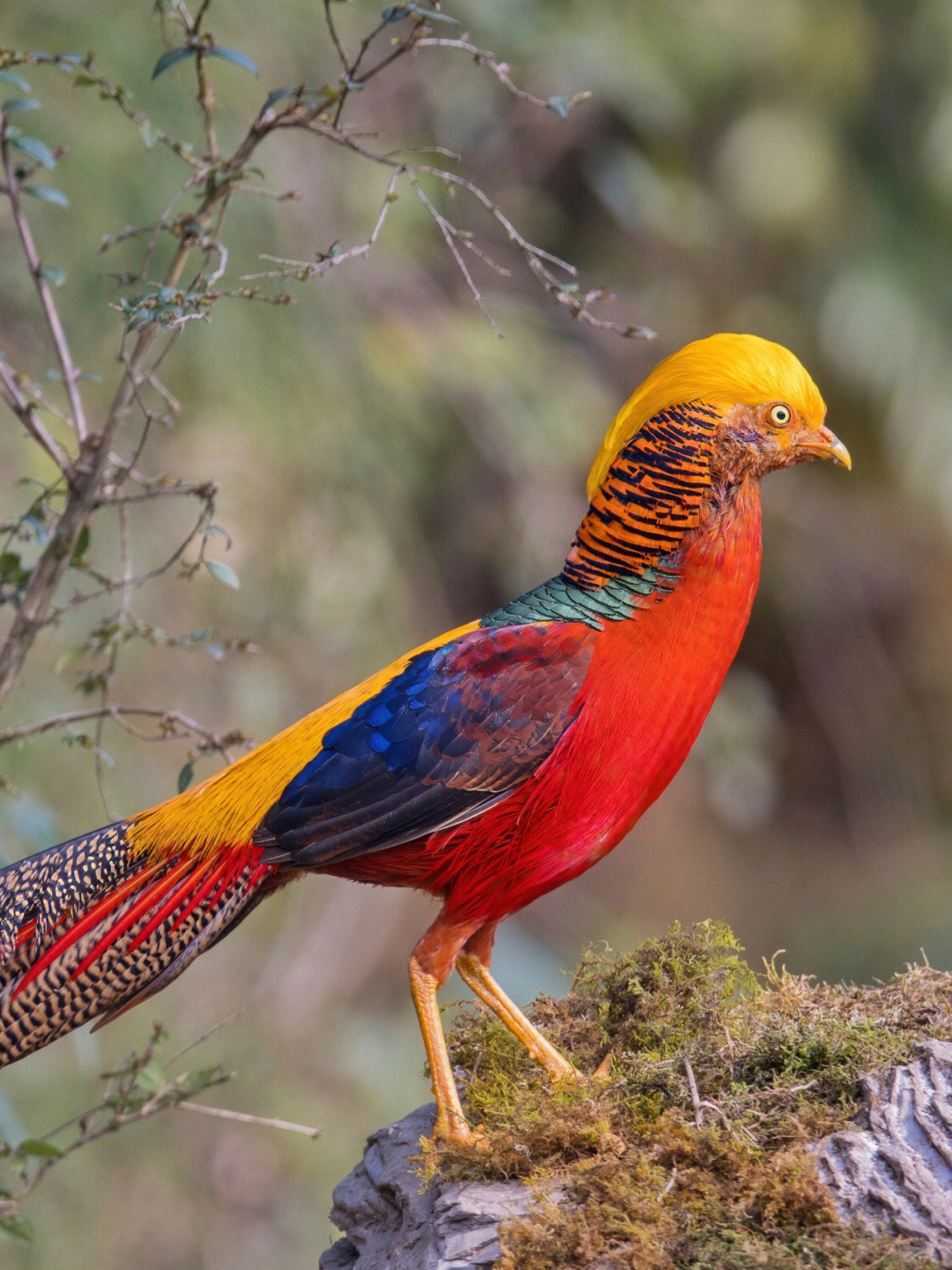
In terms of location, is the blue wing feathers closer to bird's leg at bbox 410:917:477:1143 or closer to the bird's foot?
bird's leg at bbox 410:917:477:1143

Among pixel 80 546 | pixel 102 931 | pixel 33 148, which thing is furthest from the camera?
pixel 80 546

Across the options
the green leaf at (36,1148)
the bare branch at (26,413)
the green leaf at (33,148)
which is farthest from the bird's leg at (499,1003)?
the green leaf at (33,148)

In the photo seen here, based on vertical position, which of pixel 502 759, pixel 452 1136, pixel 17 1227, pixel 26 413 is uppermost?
pixel 26 413

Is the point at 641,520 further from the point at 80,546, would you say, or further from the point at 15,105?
the point at 15,105

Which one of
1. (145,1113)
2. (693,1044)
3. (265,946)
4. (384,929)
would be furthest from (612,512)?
A: (384,929)

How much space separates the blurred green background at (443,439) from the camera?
4270 mm

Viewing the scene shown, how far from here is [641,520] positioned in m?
2.52

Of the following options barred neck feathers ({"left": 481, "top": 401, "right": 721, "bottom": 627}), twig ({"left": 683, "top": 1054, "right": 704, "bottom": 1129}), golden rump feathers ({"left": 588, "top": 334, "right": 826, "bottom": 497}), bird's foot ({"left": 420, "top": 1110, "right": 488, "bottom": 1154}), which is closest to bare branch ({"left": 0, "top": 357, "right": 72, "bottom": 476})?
barred neck feathers ({"left": 481, "top": 401, "right": 721, "bottom": 627})

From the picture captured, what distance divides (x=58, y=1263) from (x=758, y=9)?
225 inches

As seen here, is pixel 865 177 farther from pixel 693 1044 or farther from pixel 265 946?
pixel 693 1044

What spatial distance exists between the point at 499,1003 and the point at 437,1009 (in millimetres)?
175

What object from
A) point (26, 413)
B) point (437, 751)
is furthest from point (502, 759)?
point (26, 413)

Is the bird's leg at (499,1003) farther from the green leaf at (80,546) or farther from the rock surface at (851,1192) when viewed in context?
the green leaf at (80,546)

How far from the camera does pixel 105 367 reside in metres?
4.11
